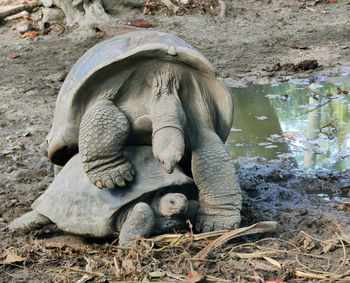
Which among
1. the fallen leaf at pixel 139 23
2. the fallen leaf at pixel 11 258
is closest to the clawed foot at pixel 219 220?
the fallen leaf at pixel 11 258

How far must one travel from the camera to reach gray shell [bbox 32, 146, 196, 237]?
10.2ft

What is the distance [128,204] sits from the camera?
10.2 feet

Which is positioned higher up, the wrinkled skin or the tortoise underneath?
the wrinkled skin

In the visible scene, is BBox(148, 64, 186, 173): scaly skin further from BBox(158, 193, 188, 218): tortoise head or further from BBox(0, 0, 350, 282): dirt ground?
BBox(0, 0, 350, 282): dirt ground

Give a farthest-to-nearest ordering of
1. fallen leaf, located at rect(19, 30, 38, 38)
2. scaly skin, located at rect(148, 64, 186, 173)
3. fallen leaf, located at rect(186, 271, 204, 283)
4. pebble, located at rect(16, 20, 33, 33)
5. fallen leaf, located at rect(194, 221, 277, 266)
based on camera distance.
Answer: pebble, located at rect(16, 20, 33, 33), fallen leaf, located at rect(19, 30, 38, 38), fallen leaf, located at rect(194, 221, 277, 266), scaly skin, located at rect(148, 64, 186, 173), fallen leaf, located at rect(186, 271, 204, 283)

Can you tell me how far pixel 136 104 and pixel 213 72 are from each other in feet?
1.58

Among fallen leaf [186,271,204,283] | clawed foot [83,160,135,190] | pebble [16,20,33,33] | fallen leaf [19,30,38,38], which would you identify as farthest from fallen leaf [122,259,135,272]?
pebble [16,20,33,33]

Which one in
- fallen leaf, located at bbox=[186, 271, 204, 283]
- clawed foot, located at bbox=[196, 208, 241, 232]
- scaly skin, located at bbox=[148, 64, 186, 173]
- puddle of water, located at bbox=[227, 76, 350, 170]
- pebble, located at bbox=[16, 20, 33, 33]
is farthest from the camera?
pebble, located at bbox=[16, 20, 33, 33]

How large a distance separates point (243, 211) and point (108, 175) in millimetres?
1035

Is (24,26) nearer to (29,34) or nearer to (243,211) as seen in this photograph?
(29,34)

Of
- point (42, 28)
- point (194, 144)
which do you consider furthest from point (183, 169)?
point (42, 28)

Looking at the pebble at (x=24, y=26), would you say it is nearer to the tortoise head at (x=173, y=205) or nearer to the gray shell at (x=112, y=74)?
the gray shell at (x=112, y=74)

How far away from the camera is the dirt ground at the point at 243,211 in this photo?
2.84 meters

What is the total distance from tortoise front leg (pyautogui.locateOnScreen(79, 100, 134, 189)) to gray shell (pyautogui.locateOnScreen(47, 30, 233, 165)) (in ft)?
0.81
